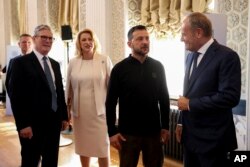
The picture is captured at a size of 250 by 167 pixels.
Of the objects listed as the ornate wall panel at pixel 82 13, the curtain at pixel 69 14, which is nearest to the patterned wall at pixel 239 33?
the ornate wall panel at pixel 82 13

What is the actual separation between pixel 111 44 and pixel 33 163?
2736 mm

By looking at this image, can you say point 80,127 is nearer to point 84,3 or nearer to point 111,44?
point 111,44

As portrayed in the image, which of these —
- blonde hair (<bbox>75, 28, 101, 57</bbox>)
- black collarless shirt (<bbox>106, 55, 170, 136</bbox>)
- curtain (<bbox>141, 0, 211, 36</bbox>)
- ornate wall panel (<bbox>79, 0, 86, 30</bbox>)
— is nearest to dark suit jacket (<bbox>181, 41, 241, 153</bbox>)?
black collarless shirt (<bbox>106, 55, 170, 136</bbox>)

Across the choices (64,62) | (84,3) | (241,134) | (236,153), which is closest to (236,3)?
(241,134)

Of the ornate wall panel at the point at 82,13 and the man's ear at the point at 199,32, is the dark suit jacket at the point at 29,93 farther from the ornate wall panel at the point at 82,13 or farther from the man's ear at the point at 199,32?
the ornate wall panel at the point at 82,13

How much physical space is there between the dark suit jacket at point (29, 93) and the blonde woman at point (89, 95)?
495 mm

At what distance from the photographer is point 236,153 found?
1.89 metres

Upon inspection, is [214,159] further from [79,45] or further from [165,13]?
[165,13]

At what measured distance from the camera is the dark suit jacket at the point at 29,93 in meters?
2.65

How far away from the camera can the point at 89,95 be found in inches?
124

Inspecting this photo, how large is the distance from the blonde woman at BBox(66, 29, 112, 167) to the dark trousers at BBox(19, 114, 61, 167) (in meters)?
0.44

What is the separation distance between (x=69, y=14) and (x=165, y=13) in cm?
289

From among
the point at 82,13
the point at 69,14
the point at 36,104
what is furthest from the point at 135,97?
the point at 69,14

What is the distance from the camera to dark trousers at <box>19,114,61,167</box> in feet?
8.84
